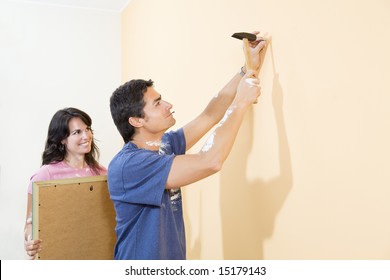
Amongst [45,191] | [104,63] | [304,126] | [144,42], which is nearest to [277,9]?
[304,126]

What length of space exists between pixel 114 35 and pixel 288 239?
256cm

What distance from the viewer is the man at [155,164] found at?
3.96 feet

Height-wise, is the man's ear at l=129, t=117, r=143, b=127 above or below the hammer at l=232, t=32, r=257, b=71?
below

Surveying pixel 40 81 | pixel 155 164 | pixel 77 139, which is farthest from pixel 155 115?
pixel 40 81

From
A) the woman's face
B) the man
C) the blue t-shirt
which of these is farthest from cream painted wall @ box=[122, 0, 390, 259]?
the woman's face

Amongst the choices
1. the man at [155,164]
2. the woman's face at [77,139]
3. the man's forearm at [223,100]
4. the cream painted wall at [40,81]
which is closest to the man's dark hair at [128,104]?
the man at [155,164]

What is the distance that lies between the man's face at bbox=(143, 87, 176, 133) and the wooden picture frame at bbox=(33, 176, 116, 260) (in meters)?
0.42

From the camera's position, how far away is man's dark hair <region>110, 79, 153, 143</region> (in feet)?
4.58

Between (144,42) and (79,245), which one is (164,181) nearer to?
(79,245)

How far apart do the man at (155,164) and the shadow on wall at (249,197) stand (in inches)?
5.3

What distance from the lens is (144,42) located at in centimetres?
266


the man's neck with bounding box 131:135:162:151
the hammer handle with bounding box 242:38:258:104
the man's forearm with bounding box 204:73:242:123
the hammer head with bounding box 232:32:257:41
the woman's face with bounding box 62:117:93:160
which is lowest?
the man's neck with bounding box 131:135:162:151

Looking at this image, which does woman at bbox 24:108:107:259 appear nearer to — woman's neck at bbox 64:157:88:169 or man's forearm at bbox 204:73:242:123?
woman's neck at bbox 64:157:88:169
